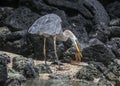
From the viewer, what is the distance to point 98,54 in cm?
1226

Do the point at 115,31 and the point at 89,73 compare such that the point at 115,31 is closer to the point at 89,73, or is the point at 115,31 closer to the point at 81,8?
the point at 81,8

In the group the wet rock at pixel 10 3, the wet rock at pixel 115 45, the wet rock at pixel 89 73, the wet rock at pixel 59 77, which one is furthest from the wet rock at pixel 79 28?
the wet rock at pixel 59 77

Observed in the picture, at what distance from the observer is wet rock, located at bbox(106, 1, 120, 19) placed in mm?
19188

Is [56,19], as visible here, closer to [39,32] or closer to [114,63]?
[39,32]

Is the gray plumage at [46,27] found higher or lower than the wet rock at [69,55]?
higher

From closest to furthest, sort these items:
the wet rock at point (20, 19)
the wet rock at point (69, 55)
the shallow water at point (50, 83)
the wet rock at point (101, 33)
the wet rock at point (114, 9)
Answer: the shallow water at point (50, 83) → the wet rock at point (69, 55) → the wet rock at point (20, 19) → the wet rock at point (101, 33) → the wet rock at point (114, 9)

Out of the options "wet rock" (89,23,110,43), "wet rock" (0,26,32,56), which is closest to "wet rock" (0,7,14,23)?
"wet rock" (0,26,32,56)

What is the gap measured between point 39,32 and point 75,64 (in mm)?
1698

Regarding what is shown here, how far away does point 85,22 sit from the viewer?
1628 cm

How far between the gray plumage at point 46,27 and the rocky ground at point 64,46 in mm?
813

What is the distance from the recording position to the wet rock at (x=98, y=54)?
473 inches

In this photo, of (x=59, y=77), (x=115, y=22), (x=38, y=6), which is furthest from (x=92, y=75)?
(x=115, y=22)

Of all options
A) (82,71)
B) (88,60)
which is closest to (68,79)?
(82,71)

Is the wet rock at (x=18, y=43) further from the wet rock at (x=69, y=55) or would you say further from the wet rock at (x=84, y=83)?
the wet rock at (x=84, y=83)
